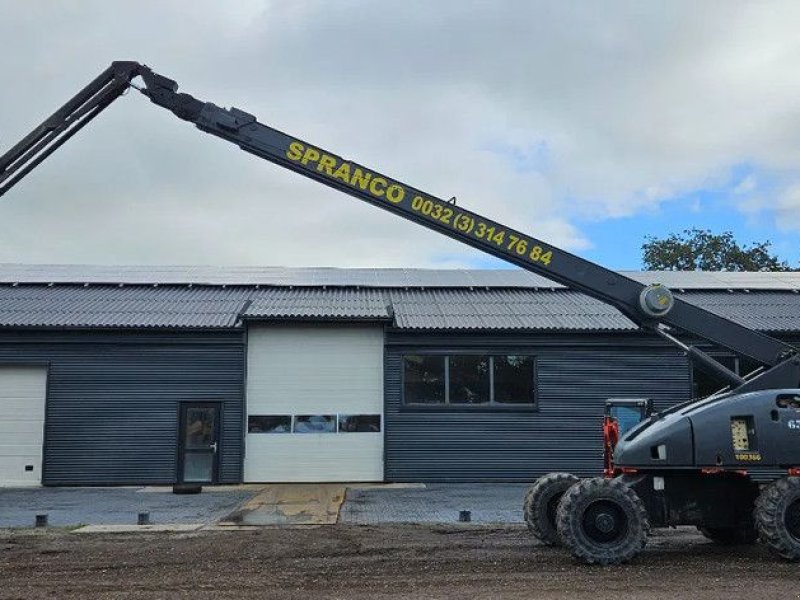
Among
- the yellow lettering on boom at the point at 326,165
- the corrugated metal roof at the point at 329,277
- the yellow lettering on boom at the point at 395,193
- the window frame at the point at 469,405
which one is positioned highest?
the corrugated metal roof at the point at 329,277

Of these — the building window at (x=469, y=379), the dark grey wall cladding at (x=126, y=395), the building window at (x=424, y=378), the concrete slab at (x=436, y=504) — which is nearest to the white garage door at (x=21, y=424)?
the dark grey wall cladding at (x=126, y=395)

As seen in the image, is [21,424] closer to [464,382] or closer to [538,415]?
[464,382]

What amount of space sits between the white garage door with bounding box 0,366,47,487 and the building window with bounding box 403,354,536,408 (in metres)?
9.02

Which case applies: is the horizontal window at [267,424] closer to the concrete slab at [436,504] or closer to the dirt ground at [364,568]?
the concrete slab at [436,504]

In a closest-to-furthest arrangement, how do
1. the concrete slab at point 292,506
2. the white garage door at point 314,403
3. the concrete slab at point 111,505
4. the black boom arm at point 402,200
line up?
the black boom arm at point 402,200 → the concrete slab at point 292,506 → the concrete slab at point 111,505 → the white garage door at point 314,403

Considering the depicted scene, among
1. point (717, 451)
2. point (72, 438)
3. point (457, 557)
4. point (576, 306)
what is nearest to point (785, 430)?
point (717, 451)

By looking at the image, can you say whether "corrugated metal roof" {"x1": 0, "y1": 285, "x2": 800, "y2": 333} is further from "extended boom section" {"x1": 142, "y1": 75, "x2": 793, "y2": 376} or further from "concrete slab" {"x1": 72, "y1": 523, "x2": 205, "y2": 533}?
"extended boom section" {"x1": 142, "y1": 75, "x2": 793, "y2": 376}

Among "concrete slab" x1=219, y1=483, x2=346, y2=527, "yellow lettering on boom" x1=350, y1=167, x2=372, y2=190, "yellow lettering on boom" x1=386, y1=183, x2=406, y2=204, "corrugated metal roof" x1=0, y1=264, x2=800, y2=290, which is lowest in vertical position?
"concrete slab" x1=219, y1=483, x2=346, y2=527

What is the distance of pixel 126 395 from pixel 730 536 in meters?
14.3

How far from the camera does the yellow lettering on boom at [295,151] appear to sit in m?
10.5

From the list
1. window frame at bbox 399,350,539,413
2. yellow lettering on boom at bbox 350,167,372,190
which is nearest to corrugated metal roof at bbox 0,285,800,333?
window frame at bbox 399,350,539,413

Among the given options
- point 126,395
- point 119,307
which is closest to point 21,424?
point 126,395

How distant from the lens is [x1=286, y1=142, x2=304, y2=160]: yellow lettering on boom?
10.5 metres

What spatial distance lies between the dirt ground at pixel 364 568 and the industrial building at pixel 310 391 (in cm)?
776
